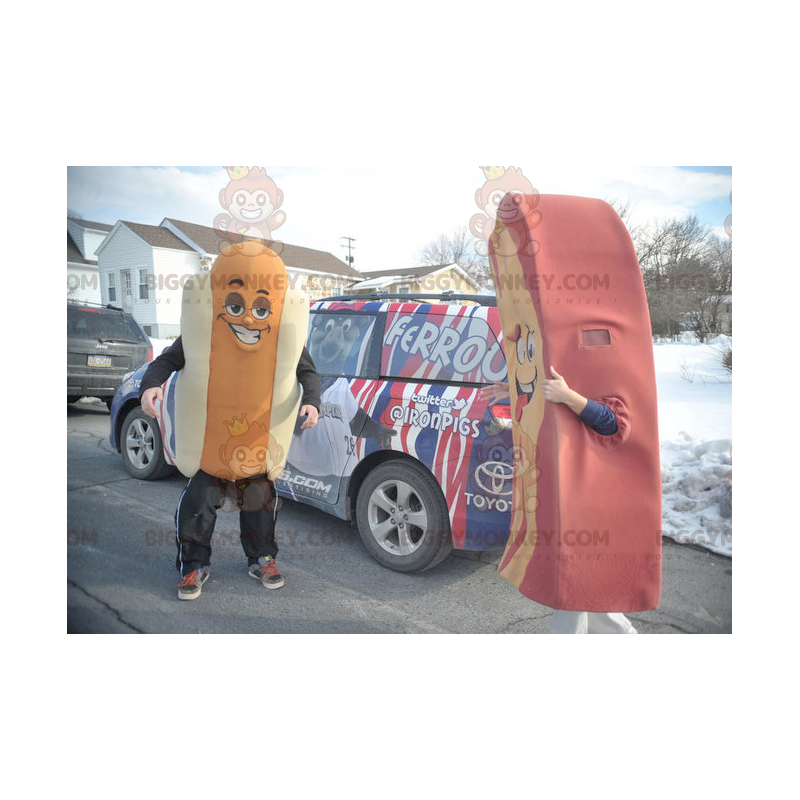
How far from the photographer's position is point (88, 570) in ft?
9.26

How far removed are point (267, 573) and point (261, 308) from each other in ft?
4.39

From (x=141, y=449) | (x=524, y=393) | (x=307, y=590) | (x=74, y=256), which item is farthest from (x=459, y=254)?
(x=141, y=449)

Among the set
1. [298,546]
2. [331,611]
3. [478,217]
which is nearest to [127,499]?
[298,546]

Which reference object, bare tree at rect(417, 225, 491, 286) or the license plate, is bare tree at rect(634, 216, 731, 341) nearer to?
bare tree at rect(417, 225, 491, 286)

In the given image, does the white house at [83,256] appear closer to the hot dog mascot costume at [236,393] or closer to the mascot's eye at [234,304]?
the hot dog mascot costume at [236,393]

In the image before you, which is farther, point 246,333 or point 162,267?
point 162,267

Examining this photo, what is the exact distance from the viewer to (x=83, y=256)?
2830 millimetres

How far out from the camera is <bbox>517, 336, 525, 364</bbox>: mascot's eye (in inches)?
90.0

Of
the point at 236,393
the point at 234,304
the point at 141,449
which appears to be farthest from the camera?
the point at 141,449

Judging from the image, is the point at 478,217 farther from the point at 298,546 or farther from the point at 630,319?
the point at 298,546

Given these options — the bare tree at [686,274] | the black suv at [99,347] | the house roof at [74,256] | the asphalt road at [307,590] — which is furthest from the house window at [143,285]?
the bare tree at [686,274]

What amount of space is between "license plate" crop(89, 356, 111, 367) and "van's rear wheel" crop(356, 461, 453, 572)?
1704 millimetres

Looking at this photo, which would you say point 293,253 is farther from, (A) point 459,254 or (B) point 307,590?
(B) point 307,590

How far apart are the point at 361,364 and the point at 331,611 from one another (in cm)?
127
